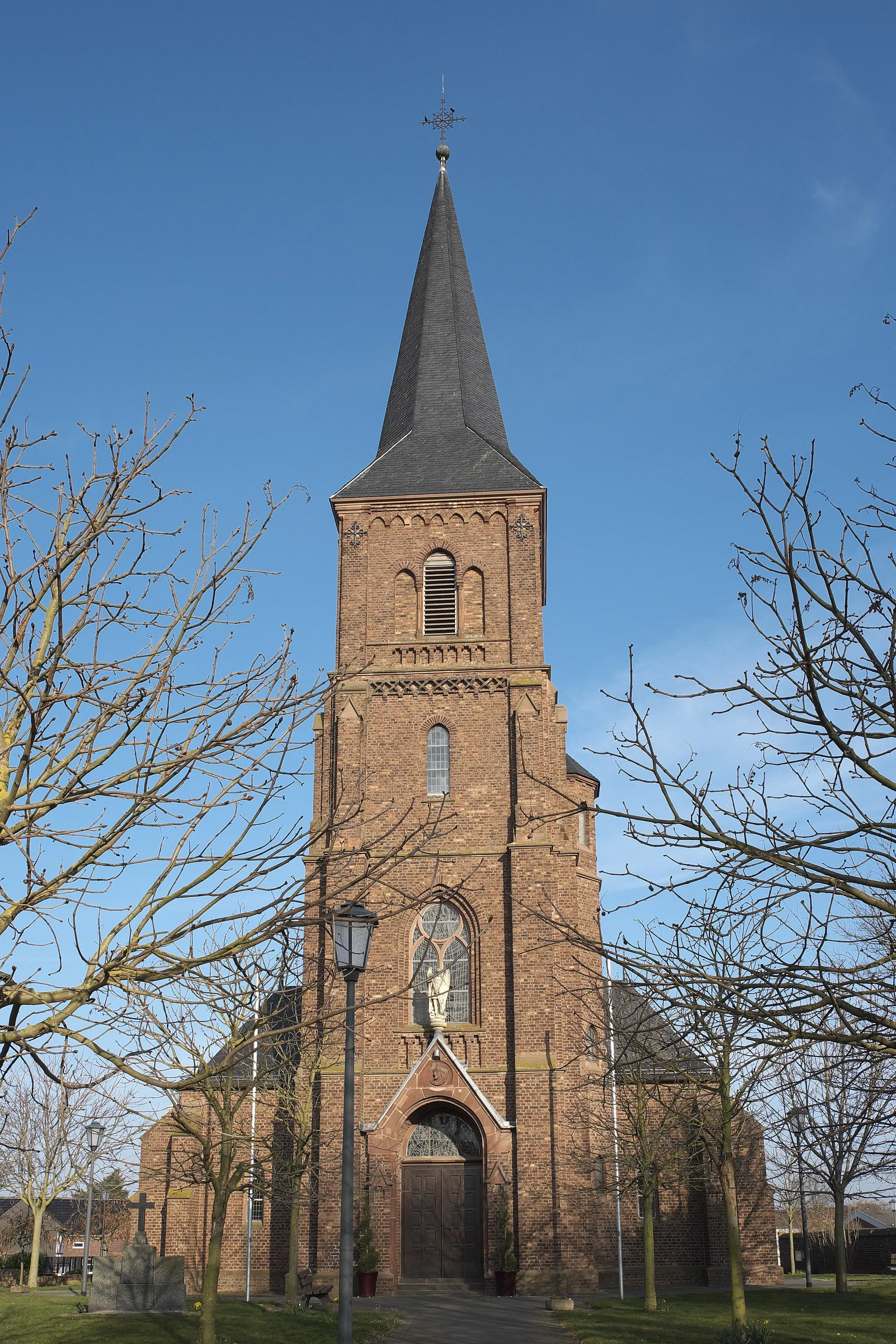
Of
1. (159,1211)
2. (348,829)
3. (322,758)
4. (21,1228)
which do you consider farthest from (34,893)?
(21,1228)

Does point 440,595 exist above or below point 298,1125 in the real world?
above

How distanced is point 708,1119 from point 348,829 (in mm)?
10971

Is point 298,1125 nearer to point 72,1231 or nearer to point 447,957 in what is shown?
point 447,957

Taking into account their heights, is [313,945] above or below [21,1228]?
above

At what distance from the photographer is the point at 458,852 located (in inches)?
1075

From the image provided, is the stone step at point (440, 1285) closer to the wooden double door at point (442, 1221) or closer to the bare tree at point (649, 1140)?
the wooden double door at point (442, 1221)

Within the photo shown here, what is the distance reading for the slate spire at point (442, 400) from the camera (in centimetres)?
3159

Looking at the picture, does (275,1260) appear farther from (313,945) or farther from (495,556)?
(495,556)

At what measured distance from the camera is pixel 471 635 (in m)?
29.8

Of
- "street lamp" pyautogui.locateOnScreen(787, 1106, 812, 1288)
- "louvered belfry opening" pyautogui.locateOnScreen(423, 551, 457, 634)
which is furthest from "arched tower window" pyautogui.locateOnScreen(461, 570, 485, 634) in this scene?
"street lamp" pyautogui.locateOnScreen(787, 1106, 812, 1288)

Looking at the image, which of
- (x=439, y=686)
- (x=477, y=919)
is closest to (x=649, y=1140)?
(x=477, y=919)

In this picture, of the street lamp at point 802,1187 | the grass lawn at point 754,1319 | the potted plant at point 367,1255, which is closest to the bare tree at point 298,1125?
the potted plant at point 367,1255

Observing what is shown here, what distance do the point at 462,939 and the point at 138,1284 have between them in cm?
973

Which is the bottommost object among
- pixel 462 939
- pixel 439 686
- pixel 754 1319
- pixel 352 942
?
pixel 754 1319
